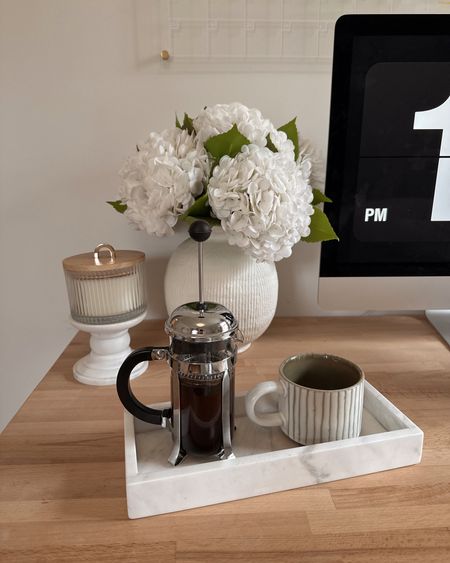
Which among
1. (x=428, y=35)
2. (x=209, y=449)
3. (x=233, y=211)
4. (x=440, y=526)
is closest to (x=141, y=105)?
(x=233, y=211)

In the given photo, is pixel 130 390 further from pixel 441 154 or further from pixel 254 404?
pixel 441 154

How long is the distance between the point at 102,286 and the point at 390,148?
0.48 m

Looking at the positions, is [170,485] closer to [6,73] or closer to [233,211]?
[233,211]

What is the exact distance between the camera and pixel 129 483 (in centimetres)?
45

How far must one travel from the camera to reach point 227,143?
680mm

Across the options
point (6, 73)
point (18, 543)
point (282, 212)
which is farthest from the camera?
point (6, 73)

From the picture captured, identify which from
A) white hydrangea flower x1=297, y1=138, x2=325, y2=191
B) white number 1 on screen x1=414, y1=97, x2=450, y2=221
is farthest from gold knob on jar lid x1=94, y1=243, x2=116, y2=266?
white number 1 on screen x1=414, y1=97, x2=450, y2=221

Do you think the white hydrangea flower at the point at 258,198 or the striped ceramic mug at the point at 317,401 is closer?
the striped ceramic mug at the point at 317,401

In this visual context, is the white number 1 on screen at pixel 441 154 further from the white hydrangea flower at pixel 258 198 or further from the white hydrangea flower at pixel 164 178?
the white hydrangea flower at pixel 164 178

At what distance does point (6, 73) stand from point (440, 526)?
0.94 m

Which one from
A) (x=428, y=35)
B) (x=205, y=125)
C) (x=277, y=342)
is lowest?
(x=277, y=342)

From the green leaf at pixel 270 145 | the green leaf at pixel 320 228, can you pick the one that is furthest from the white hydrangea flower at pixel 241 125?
the green leaf at pixel 320 228

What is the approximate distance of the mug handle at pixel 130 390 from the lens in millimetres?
519

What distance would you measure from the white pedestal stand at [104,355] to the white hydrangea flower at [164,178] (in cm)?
16
